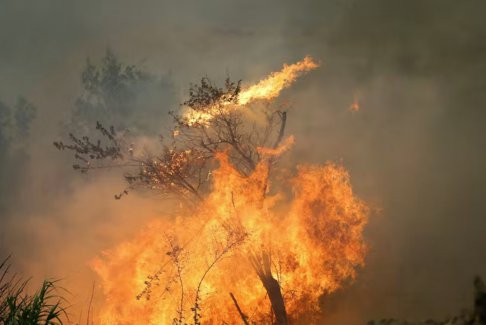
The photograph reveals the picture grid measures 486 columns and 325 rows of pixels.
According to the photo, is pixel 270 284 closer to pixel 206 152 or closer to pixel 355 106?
pixel 206 152

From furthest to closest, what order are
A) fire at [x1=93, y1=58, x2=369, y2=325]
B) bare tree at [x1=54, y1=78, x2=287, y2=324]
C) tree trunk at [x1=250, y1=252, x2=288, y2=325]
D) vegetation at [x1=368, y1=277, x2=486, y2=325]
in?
fire at [x1=93, y1=58, x2=369, y2=325] → bare tree at [x1=54, y1=78, x2=287, y2=324] → tree trunk at [x1=250, y1=252, x2=288, y2=325] → vegetation at [x1=368, y1=277, x2=486, y2=325]

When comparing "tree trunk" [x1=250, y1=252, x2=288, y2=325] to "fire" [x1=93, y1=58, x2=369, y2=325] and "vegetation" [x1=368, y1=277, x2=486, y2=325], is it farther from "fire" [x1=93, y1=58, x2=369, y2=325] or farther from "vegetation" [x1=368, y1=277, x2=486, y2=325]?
"vegetation" [x1=368, y1=277, x2=486, y2=325]

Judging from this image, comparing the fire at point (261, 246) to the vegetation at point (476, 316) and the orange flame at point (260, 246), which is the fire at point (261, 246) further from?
the vegetation at point (476, 316)

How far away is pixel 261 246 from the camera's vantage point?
39.4ft

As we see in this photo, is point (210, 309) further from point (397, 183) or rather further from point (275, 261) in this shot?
point (397, 183)

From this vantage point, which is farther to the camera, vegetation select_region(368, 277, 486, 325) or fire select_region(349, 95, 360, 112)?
fire select_region(349, 95, 360, 112)

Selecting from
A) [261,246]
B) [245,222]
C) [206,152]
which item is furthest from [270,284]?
[206,152]

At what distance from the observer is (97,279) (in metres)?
21.0

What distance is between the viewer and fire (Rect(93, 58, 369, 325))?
12.6 m

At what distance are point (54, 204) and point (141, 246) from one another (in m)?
17.5

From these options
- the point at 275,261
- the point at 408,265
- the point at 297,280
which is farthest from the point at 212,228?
the point at 408,265

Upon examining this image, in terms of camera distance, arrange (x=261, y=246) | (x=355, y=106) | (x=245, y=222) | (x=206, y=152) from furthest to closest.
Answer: (x=355, y=106) < (x=206, y=152) < (x=245, y=222) < (x=261, y=246)

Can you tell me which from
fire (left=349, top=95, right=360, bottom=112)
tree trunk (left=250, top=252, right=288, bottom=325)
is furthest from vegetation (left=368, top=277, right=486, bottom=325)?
fire (left=349, top=95, right=360, bottom=112)

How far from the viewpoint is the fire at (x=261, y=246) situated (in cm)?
1255
